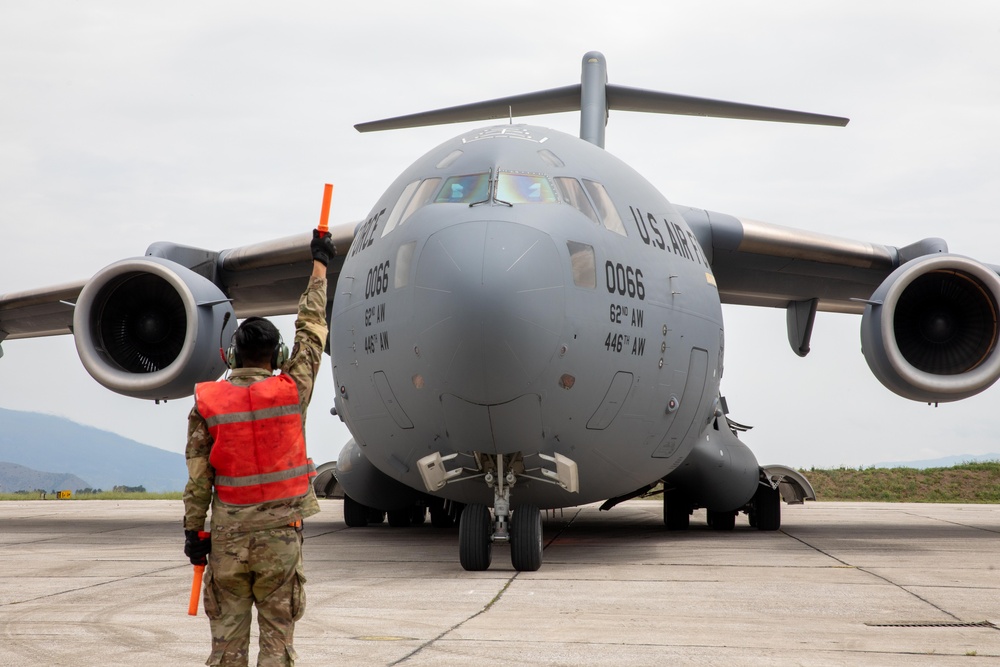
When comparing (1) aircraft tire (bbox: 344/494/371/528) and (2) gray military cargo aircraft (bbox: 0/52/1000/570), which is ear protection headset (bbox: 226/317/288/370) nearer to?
(2) gray military cargo aircraft (bbox: 0/52/1000/570)

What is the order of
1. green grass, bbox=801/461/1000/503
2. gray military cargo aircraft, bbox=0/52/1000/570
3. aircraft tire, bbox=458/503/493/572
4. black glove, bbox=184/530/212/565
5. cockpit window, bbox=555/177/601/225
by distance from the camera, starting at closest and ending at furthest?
black glove, bbox=184/530/212/565, gray military cargo aircraft, bbox=0/52/1000/570, aircraft tire, bbox=458/503/493/572, cockpit window, bbox=555/177/601/225, green grass, bbox=801/461/1000/503

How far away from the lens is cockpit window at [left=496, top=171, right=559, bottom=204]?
679 cm

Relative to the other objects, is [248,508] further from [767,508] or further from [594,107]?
[594,107]

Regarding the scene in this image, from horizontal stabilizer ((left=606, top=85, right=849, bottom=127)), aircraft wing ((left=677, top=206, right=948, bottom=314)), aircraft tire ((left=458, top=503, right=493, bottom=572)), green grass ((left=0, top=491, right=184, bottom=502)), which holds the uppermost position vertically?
horizontal stabilizer ((left=606, top=85, right=849, bottom=127))

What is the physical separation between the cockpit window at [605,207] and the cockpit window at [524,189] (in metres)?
0.40

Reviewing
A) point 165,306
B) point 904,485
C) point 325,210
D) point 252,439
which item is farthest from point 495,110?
point 904,485

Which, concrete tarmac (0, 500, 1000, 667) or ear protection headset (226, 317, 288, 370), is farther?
concrete tarmac (0, 500, 1000, 667)

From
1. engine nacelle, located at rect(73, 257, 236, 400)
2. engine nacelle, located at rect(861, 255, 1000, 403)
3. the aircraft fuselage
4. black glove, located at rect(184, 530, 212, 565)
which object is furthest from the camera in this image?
engine nacelle, located at rect(73, 257, 236, 400)

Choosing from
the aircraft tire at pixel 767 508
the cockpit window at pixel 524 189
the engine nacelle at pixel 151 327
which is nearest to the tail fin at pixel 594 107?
the engine nacelle at pixel 151 327

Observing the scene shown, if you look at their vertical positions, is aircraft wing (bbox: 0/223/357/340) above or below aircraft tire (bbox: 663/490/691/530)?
above

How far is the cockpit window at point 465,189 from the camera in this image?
687cm

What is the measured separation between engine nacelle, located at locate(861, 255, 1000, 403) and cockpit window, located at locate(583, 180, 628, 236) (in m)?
3.82

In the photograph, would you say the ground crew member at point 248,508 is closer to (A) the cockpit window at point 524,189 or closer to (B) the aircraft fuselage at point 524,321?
(B) the aircraft fuselage at point 524,321

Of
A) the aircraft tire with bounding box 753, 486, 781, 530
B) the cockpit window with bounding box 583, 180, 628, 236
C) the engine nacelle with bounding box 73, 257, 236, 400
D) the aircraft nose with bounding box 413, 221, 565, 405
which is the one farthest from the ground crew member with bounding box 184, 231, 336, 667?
the aircraft tire with bounding box 753, 486, 781, 530
